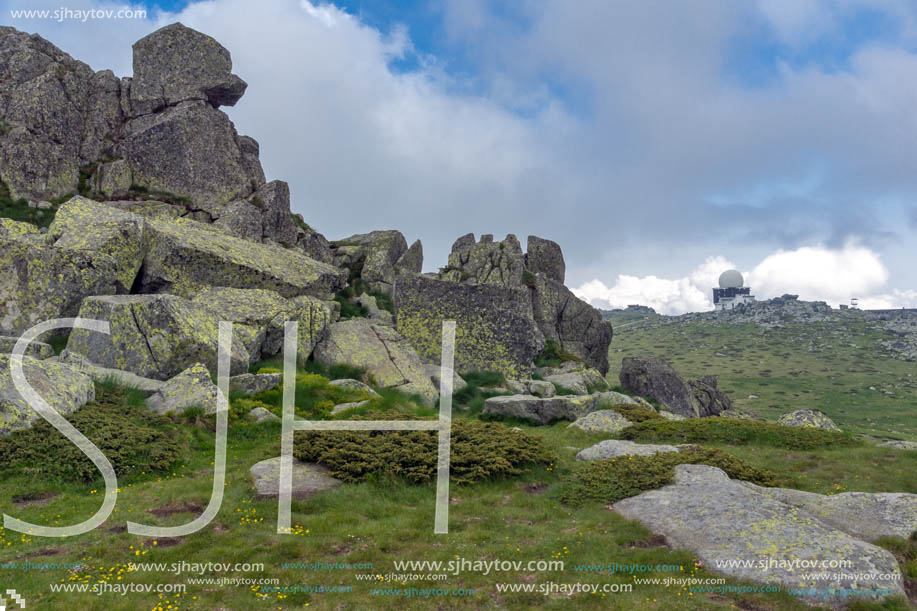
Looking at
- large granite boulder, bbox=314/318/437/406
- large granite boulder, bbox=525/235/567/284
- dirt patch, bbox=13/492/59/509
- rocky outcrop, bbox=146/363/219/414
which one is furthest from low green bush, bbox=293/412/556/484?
large granite boulder, bbox=525/235/567/284

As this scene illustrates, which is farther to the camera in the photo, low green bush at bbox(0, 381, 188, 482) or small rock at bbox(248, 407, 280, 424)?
small rock at bbox(248, 407, 280, 424)

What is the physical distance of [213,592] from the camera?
338 inches

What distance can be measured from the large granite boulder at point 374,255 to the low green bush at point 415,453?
2398 cm

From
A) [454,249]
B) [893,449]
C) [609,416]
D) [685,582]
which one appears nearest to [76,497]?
[685,582]

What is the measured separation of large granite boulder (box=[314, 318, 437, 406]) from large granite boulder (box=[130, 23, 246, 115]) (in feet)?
79.9

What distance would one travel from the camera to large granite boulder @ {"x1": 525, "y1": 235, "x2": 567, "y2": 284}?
48.9 meters

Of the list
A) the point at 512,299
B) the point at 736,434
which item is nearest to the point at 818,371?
the point at 512,299

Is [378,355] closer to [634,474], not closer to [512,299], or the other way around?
[512,299]

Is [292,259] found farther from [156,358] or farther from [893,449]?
[893,449]

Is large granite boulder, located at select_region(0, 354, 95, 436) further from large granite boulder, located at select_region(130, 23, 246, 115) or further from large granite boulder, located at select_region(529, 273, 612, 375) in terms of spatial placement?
large granite boulder, located at select_region(529, 273, 612, 375)

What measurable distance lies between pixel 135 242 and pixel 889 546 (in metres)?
28.6

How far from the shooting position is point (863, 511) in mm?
11453

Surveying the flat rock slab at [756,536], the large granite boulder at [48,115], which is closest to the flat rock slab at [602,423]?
the flat rock slab at [756,536]

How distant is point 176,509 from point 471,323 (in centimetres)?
2246
